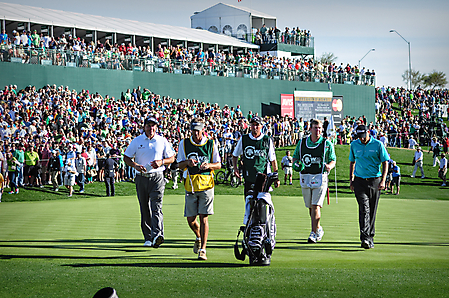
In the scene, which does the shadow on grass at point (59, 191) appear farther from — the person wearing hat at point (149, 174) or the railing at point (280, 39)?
the railing at point (280, 39)

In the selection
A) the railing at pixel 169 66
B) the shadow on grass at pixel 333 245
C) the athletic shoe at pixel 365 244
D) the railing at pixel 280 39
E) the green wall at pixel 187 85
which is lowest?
the shadow on grass at pixel 333 245

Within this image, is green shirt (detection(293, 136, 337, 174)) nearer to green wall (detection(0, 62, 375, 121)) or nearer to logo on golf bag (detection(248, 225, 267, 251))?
logo on golf bag (detection(248, 225, 267, 251))

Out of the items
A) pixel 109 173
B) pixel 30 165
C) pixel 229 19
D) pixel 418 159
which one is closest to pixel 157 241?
pixel 109 173

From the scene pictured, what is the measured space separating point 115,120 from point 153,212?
1914cm

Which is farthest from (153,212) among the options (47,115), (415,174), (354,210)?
(415,174)

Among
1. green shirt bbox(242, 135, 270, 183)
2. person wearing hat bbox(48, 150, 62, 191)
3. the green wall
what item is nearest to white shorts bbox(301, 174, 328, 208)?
green shirt bbox(242, 135, 270, 183)

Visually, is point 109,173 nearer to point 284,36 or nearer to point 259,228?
point 259,228

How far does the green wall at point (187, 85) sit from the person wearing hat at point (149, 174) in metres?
23.9

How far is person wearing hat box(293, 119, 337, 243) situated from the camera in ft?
30.2

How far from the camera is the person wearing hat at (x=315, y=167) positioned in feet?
30.2

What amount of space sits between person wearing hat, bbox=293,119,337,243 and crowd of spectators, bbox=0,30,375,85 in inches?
963

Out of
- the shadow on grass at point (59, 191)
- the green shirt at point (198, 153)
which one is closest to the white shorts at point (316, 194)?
the green shirt at point (198, 153)

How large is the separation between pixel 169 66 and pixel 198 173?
2975cm

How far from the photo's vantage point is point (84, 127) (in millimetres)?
25250
